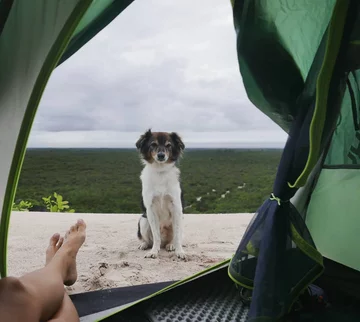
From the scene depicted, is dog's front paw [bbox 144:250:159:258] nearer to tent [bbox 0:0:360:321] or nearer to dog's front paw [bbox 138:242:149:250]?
dog's front paw [bbox 138:242:149:250]

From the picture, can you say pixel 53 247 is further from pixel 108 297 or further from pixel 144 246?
pixel 144 246

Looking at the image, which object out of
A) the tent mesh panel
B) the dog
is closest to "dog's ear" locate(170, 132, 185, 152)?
the dog

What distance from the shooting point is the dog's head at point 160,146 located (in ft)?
5.56

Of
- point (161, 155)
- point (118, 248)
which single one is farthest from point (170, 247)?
point (161, 155)

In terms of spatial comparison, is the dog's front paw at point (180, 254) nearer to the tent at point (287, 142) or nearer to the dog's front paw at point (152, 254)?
the dog's front paw at point (152, 254)

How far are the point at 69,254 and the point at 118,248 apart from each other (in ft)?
1.98

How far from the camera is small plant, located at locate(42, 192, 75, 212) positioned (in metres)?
2.22

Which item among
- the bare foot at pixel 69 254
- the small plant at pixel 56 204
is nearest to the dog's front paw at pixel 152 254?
the bare foot at pixel 69 254

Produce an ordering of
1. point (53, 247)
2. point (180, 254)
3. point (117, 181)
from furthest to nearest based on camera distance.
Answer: point (117, 181), point (180, 254), point (53, 247)

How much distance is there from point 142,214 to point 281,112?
1014 millimetres

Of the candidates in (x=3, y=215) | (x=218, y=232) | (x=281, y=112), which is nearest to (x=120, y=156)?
(x=218, y=232)

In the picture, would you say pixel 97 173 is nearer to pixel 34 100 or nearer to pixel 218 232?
pixel 218 232

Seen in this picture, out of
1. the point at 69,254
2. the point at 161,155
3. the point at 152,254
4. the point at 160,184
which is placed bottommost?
the point at 152,254

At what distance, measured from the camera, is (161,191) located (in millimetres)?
1692
